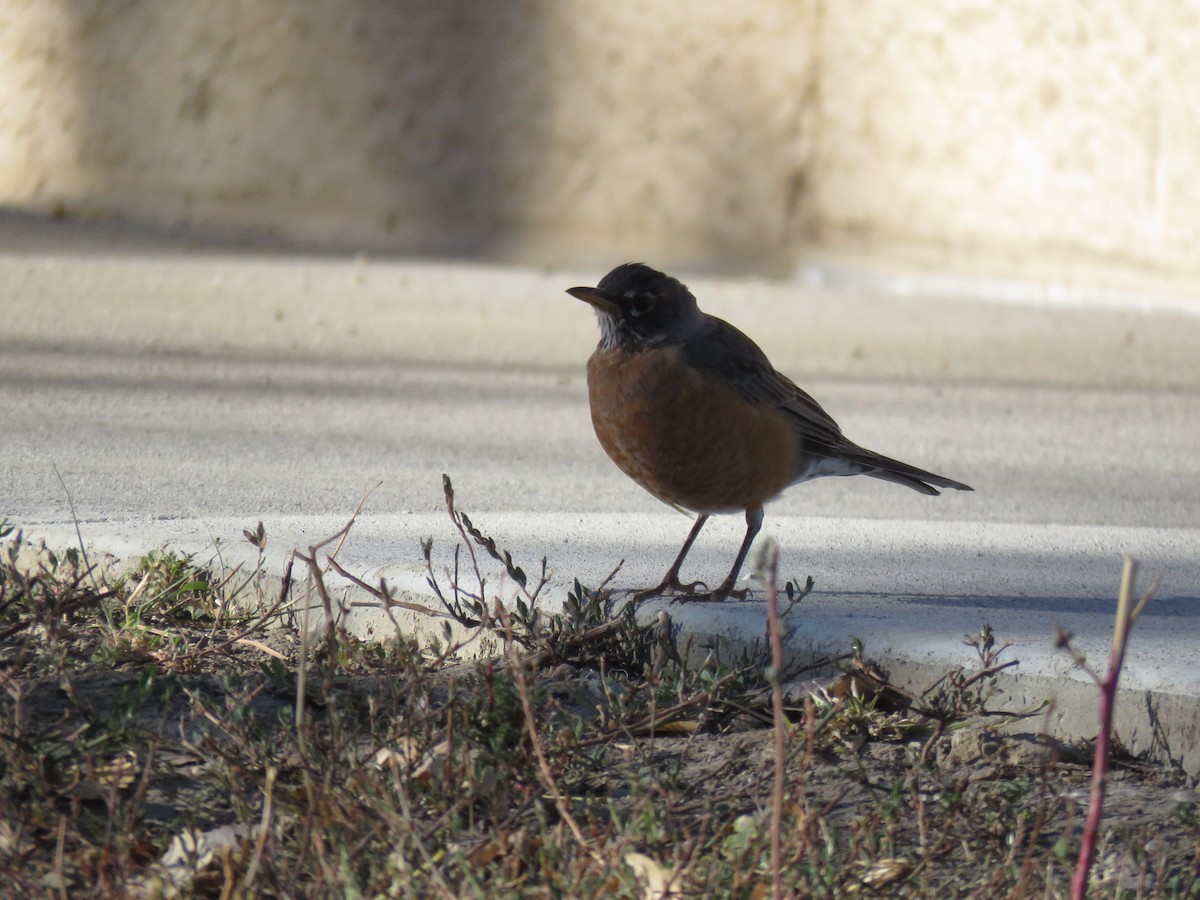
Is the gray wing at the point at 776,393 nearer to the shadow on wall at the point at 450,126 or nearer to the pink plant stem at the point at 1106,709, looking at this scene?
the pink plant stem at the point at 1106,709

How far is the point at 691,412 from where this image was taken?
3.63m

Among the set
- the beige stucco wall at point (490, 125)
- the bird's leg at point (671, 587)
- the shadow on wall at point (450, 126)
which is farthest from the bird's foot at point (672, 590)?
the shadow on wall at point (450, 126)

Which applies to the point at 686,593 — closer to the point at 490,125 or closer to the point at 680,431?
the point at 680,431

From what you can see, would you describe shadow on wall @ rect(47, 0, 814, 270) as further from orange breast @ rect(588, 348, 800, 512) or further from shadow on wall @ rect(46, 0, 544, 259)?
orange breast @ rect(588, 348, 800, 512)

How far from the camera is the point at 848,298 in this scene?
12.2 m

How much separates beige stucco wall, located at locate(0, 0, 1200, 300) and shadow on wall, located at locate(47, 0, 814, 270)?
18 millimetres

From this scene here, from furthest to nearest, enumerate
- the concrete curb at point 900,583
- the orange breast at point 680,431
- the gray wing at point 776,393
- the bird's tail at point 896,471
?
1. the bird's tail at point 896,471
2. the gray wing at point 776,393
3. the orange breast at point 680,431
4. the concrete curb at point 900,583

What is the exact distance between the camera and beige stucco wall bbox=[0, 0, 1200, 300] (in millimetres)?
13438

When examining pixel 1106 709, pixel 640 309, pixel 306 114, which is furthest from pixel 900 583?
pixel 306 114

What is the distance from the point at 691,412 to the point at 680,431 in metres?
0.06

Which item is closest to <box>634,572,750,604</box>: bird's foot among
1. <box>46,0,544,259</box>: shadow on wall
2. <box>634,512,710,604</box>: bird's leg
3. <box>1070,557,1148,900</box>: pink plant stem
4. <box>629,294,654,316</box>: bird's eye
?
<box>634,512,710,604</box>: bird's leg

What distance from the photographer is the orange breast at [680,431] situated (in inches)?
142

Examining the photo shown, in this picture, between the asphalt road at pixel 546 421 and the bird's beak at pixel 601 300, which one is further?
the asphalt road at pixel 546 421

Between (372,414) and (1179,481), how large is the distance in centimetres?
346
